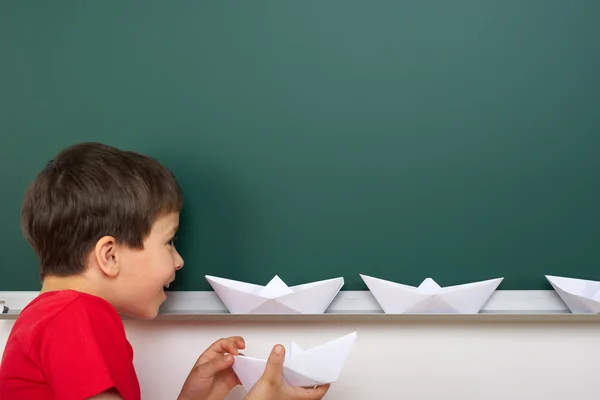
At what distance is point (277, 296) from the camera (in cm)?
101

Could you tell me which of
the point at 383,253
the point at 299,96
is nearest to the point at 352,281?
the point at 383,253

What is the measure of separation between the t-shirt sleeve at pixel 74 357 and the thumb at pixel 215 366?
18cm

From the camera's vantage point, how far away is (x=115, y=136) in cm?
108

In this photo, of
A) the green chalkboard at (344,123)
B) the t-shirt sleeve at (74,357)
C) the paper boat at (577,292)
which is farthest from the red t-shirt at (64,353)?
the paper boat at (577,292)

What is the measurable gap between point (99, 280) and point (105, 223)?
90 millimetres

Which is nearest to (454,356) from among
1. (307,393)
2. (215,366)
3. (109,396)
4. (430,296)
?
(430,296)

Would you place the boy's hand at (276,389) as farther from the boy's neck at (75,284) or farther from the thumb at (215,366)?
the boy's neck at (75,284)

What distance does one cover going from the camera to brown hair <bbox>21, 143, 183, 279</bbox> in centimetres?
92

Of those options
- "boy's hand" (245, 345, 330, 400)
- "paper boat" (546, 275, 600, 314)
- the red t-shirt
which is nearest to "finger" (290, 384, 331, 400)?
"boy's hand" (245, 345, 330, 400)

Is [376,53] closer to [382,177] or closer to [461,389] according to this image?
[382,177]

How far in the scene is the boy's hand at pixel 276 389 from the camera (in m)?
0.85

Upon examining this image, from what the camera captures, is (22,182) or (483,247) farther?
(22,182)

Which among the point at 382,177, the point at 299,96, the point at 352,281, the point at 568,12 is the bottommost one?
the point at 352,281

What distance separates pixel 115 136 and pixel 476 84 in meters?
0.63
